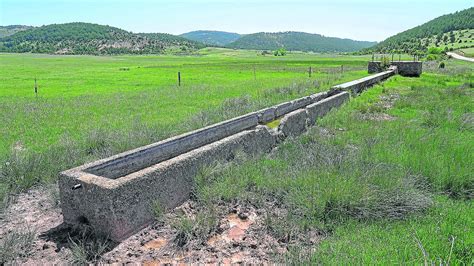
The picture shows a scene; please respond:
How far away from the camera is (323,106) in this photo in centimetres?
1155

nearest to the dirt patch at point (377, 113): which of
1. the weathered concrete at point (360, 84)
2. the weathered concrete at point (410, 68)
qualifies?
the weathered concrete at point (360, 84)

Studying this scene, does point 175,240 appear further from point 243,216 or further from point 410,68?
point 410,68

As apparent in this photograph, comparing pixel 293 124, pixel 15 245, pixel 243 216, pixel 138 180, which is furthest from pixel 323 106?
pixel 15 245

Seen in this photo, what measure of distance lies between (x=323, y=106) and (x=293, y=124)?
2.90 metres

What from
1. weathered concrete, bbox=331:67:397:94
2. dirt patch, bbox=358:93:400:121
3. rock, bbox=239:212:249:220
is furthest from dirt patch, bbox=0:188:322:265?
weathered concrete, bbox=331:67:397:94

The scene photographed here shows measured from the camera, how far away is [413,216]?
440 centimetres

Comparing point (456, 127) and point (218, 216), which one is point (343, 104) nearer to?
point (456, 127)

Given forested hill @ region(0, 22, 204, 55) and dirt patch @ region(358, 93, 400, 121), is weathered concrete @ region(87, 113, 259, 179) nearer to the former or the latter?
dirt patch @ region(358, 93, 400, 121)

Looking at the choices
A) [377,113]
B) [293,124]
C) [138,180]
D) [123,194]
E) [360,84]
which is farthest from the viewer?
[360,84]

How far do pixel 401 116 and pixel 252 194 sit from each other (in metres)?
8.24

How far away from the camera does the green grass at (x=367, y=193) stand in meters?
3.66

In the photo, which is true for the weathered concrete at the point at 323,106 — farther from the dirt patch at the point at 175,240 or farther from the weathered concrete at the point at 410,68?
the weathered concrete at the point at 410,68

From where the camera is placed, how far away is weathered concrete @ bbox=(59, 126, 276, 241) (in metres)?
4.05

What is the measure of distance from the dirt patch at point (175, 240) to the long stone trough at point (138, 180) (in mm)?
209
